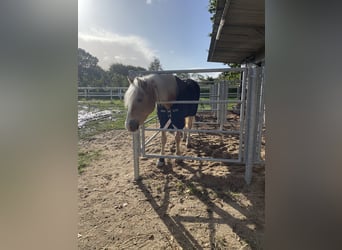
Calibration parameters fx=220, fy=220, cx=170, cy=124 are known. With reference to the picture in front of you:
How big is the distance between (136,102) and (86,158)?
1.40 meters

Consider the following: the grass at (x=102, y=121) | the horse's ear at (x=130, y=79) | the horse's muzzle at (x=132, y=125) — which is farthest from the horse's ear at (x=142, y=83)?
the grass at (x=102, y=121)

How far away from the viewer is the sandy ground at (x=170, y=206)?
4.40ft

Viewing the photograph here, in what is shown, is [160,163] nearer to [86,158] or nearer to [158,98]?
[158,98]

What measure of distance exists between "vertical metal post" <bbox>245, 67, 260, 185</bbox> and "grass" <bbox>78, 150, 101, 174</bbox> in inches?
72.8

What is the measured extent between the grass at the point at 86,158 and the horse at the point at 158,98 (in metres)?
0.94

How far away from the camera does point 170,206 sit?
5.70ft

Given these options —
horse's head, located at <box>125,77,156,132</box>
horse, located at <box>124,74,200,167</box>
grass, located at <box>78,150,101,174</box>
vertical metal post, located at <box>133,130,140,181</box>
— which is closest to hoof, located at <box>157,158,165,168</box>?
horse, located at <box>124,74,200,167</box>

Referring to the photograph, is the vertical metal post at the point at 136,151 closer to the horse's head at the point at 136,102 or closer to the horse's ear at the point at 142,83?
the horse's head at the point at 136,102

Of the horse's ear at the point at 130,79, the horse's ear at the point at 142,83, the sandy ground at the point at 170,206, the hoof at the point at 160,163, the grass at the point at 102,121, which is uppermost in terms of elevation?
the horse's ear at the point at 130,79

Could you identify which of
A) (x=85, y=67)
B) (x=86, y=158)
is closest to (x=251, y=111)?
(x=85, y=67)
